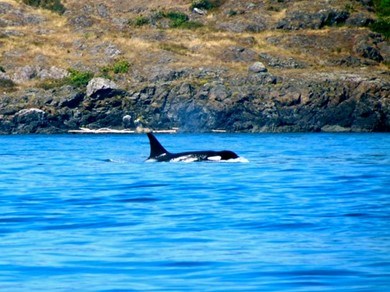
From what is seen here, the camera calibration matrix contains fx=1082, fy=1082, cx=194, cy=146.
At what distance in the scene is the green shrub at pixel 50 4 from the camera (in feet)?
433

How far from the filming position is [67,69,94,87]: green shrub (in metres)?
108

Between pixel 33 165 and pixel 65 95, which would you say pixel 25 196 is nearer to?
pixel 33 165

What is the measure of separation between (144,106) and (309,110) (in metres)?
15.7

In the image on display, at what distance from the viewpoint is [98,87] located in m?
104

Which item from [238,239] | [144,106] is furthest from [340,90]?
[238,239]

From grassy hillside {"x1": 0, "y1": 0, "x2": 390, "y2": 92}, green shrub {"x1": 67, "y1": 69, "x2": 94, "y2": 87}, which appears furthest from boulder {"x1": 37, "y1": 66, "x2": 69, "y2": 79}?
green shrub {"x1": 67, "y1": 69, "x2": 94, "y2": 87}

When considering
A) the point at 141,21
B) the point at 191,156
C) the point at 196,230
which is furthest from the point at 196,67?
the point at 196,230

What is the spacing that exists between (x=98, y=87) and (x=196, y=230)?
277 ft

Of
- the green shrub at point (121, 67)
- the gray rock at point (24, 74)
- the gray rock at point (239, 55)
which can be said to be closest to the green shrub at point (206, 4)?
the gray rock at point (239, 55)

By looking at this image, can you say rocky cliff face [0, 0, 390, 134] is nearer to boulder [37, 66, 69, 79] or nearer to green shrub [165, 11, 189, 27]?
boulder [37, 66, 69, 79]

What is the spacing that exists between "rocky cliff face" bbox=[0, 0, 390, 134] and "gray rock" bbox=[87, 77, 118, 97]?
0.31ft

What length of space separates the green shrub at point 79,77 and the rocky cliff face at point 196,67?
0.19m

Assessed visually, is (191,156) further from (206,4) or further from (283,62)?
(206,4)

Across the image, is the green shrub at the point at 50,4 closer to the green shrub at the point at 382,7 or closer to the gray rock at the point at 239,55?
the gray rock at the point at 239,55
